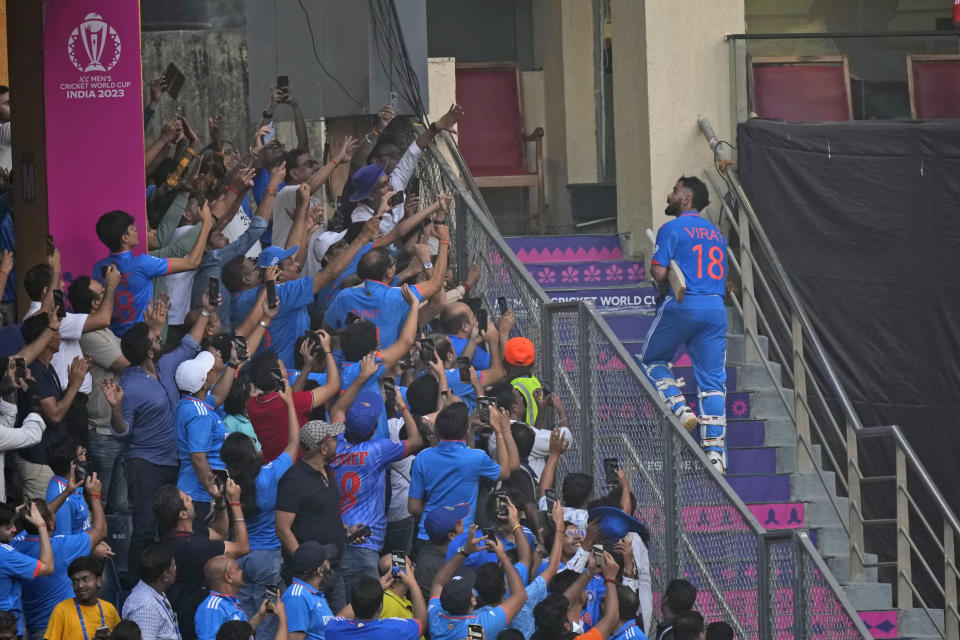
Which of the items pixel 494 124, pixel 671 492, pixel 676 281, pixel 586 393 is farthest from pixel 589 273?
pixel 671 492

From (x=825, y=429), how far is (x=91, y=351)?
624cm

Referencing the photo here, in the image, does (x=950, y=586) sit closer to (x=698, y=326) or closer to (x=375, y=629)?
(x=698, y=326)

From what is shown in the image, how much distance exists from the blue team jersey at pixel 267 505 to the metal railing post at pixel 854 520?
435cm

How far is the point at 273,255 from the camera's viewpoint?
1077 centimetres

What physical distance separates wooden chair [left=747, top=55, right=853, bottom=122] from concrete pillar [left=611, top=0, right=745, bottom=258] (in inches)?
15.9

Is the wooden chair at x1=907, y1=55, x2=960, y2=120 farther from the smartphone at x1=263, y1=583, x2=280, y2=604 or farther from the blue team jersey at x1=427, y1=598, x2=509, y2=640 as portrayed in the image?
the smartphone at x1=263, y1=583, x2=280, y2=604

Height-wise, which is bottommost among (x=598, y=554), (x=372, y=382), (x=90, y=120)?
(x=598, y=554)

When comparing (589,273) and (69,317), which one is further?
(589,273)

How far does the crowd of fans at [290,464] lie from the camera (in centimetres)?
803

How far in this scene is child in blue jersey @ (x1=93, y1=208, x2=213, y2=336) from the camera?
981cm

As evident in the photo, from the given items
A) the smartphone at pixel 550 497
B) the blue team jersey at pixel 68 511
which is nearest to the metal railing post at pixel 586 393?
the smartphone at pixel 550 497

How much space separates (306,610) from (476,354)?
111 inches

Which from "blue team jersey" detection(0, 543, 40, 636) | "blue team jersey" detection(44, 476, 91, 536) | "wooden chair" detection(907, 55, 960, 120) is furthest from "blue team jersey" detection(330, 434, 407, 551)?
"wooden chair" detection(907, 55, 960, 120)

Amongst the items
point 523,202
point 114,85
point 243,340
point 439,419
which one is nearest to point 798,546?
point 439,419
